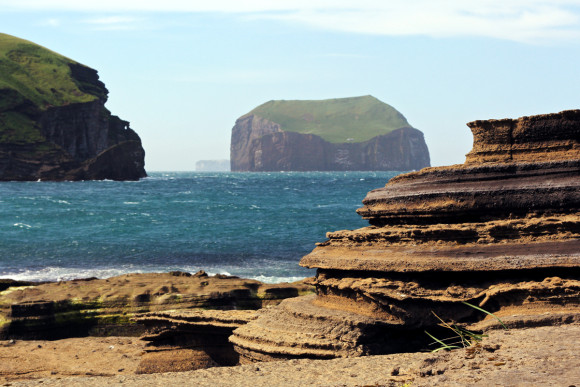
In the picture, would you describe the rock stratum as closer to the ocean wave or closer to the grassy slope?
the grassy slope

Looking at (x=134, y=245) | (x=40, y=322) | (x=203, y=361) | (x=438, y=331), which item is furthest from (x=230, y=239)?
(x=438, y=331)

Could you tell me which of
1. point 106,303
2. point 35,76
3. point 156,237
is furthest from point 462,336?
point 35,76

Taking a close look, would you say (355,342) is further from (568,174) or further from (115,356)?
(115,356)

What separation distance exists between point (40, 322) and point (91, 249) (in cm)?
1535

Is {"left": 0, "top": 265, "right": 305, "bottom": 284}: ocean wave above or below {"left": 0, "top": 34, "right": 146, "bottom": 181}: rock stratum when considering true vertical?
below

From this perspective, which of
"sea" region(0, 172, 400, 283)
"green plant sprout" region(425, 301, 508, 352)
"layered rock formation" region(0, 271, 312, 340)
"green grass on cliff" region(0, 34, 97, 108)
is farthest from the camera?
"green grass on cliff" region(0, 34, 97, 108)

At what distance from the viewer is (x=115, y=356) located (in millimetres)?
9648

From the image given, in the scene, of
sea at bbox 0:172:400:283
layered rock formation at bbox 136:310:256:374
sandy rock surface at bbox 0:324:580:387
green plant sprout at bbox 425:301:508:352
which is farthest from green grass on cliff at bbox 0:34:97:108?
green plant sprout at bbox 425:301:508:352

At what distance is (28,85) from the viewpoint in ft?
319

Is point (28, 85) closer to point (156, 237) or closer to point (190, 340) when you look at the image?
point (156, 237)

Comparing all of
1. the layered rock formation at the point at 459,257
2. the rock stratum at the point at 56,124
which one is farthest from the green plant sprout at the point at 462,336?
the rock stratum at the point at 56,124

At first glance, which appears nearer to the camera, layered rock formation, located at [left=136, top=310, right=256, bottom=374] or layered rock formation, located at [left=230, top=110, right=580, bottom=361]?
layered rock formation, located at [left=230, top=110, right=580, bottom=361]

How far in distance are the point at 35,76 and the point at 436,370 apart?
10678 centimetres

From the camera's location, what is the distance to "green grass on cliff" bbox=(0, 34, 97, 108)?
9388cm
